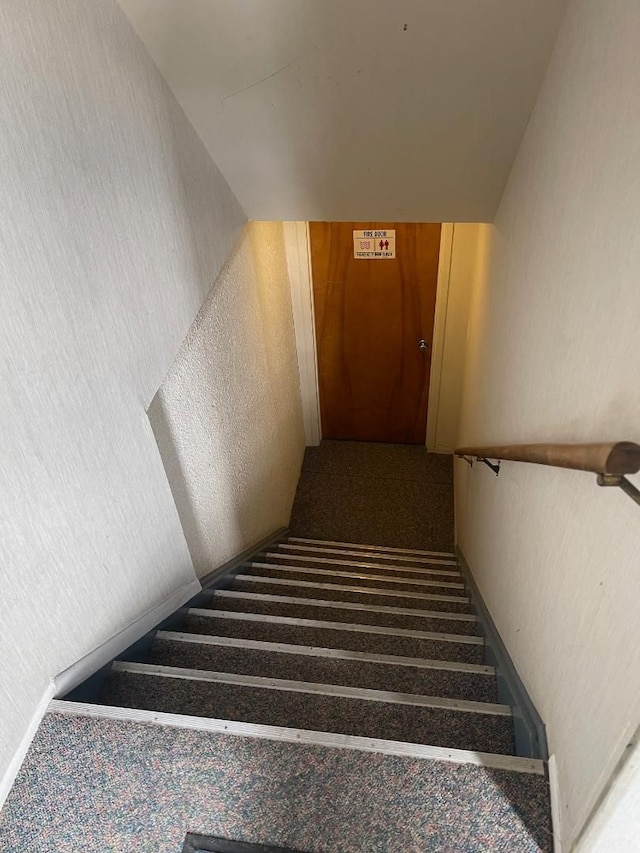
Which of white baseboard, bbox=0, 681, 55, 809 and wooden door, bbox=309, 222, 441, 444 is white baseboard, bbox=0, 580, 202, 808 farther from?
wooden door, bbox=309, 222, 441, 444

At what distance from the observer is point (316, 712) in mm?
1366

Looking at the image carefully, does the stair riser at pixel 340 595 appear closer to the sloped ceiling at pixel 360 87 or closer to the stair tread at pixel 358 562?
the stair tread at pixel 358 562

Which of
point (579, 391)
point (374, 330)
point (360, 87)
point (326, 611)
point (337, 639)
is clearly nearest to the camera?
point (579, 391)

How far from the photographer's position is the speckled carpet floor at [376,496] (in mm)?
3727

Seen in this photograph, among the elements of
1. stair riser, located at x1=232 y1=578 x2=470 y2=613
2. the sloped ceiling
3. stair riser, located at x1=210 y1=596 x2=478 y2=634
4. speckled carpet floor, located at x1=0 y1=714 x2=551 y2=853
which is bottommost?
stair riser, located at x1=232 y1=578 x2=470 y2=613

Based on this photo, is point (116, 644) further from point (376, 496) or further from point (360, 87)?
point (376, 496)

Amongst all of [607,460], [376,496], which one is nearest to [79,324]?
[607,460]

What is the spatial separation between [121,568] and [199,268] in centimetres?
102

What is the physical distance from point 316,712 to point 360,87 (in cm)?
178

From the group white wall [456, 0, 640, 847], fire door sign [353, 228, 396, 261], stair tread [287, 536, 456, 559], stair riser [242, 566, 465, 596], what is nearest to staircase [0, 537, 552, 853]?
white wall [456, 0, 640, 847]

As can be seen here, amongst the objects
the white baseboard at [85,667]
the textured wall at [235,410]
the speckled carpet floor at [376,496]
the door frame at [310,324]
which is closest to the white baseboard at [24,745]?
the white baseboard at [85,667]

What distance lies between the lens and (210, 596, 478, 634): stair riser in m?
2.02

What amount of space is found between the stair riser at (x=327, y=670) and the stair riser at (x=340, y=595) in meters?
0.68

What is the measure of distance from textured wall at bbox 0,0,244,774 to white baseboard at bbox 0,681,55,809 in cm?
2
